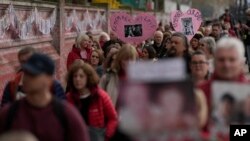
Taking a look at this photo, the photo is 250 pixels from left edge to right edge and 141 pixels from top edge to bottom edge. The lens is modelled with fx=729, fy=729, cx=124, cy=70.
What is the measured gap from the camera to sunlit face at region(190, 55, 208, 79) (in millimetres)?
5922

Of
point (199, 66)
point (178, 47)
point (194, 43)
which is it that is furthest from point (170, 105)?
point (194, 43)

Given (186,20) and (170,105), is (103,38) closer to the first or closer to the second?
(186,20)

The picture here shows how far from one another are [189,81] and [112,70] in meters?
3.52

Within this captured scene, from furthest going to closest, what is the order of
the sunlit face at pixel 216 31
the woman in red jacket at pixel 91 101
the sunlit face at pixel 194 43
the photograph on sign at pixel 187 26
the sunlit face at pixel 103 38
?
the sunlit face at pixel 216 31 → the photograph on sign at pixel 187 26 → the sunlit face at pixel 103 38 → the sunlit face at pixel 194 43 → the woman in red jacket at pixel 91 101

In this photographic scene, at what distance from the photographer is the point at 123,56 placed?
7109 millimetres

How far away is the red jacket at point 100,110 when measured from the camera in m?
6.68

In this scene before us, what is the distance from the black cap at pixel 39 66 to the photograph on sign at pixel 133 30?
31.8ft

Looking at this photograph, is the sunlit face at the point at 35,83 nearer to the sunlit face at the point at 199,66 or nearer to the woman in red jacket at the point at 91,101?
the sunlit face at the point at 199,66

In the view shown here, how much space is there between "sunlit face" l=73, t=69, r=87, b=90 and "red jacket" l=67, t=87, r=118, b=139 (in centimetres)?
9

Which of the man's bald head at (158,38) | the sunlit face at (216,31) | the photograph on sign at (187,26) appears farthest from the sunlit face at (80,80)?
the sunlit face at (216,31)

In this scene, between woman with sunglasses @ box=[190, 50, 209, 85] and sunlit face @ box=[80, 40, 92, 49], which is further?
sunlit face @ box=[80, 40, 92, 49]

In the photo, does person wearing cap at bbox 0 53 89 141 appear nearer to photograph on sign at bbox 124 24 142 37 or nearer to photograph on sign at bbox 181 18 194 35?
photograph on sign at bbox 124 24 142 37

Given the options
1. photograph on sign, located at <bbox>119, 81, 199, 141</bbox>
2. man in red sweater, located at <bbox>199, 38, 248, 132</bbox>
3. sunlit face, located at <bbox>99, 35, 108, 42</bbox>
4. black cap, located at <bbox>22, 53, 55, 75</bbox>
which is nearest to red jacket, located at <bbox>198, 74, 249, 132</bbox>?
man in red sweater, located at <bbox>199, 38, 248, 132</bbox>

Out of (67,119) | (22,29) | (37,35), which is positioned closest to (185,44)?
(67,119)
